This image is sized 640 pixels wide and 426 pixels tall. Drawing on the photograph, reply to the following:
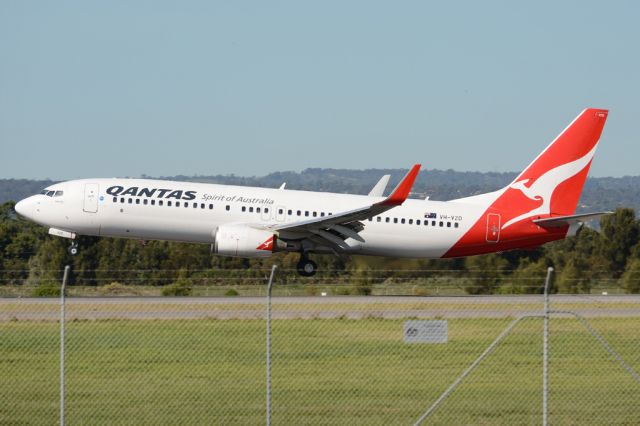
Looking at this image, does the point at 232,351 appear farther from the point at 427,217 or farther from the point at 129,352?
the point at 427,217

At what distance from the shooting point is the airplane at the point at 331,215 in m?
33.7

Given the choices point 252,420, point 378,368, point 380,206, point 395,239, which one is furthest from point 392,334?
point 395,239

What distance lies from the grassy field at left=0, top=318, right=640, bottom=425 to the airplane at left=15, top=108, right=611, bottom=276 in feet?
37.8

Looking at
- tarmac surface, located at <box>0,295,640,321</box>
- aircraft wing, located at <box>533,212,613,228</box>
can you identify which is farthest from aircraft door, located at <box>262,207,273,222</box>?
aircraft wing, located at <box>533,212,613,228</box>

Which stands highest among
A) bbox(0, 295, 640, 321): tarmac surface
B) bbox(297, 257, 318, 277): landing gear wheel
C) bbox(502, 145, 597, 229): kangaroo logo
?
bbox(502, 145, 597, 229): kangaroo logo

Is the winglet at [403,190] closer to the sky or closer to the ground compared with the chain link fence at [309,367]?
closer to the sky

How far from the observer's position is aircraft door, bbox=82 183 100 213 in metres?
33.8

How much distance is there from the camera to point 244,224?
3412cm

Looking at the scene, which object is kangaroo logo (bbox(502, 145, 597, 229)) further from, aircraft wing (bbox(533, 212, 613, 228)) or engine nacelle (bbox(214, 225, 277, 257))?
engine nacelle (bbox(214, 225, 277, 257))

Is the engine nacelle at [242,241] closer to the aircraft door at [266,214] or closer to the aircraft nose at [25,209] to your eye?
the aircraft door at [266,214]

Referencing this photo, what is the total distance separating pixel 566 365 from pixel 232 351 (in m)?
6.10

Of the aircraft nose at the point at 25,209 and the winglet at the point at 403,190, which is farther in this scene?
the aircraft nose at the point at 25,209

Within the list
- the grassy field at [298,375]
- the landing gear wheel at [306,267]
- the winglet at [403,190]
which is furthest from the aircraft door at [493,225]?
the grassy field at [298,375]

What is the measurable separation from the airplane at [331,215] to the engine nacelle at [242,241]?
0.03 m
